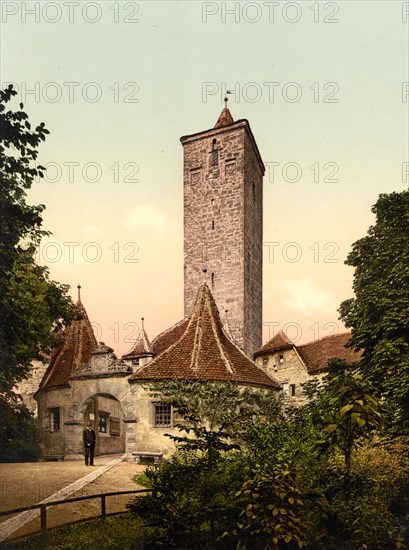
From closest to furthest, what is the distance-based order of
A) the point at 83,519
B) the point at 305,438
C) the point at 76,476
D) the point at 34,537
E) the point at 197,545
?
the point at 197,545, the point at 34,537, the point at 83,519, the point at 305,438, the point at 76,476

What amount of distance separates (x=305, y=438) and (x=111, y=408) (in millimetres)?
18896

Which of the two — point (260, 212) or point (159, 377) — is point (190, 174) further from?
point (159, 377)

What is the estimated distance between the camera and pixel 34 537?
11180 millimetres

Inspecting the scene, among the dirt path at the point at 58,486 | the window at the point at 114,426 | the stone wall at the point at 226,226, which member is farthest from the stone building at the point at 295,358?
the dirt path at the point at 58,486

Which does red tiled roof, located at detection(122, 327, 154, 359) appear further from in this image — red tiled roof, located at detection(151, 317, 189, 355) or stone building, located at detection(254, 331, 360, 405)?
stone building, located at detection(254, 331, 360, 405)

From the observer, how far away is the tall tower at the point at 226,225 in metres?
35.8

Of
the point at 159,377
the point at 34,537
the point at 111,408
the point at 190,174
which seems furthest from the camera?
the point at 190,174

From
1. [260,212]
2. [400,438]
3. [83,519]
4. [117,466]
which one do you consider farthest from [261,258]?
[83,519]

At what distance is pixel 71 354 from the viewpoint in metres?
29.2

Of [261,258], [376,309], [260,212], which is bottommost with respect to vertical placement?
[376,309]

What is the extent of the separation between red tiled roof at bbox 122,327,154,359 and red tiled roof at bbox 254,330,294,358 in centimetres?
956

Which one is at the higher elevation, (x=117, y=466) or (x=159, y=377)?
A: (x=159, y=377)

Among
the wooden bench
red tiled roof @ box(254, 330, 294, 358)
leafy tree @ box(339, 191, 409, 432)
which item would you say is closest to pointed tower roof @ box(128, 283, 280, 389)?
the wooden bench

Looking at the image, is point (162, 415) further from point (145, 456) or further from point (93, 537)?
point (93, 537)
